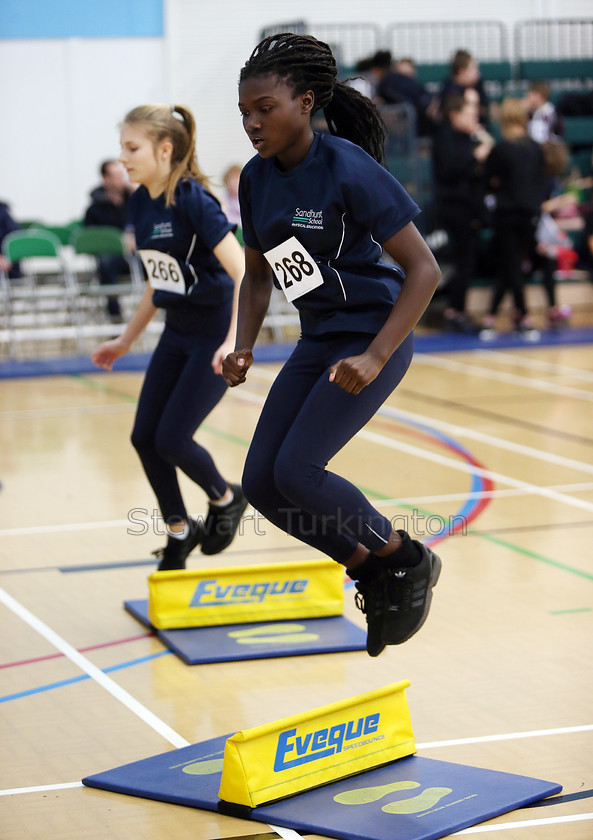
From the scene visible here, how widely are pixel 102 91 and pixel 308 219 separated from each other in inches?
501

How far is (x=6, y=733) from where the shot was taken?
127 inches

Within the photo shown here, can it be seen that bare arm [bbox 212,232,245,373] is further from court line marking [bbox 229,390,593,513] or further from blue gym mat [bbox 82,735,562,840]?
court line marking [bbox 229,390,593,513]

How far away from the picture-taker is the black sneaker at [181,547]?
4.30m

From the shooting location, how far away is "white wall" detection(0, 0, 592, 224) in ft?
48.1

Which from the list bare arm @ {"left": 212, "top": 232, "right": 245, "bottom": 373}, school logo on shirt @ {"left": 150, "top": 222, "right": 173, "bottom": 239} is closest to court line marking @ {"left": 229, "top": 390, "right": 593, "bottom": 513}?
bare arm @ {"left": 212, "top": 232, "right": 245, "bottom": 373}

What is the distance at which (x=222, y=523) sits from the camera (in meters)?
4.31

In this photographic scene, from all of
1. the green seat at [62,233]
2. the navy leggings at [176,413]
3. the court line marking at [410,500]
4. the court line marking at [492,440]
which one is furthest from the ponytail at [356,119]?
the green seat at [62,233]

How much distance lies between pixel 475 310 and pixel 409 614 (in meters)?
9.67

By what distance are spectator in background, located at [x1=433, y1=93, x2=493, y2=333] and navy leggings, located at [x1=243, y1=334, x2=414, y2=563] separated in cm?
873

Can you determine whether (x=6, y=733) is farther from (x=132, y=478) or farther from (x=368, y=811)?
(x=132, y=478)

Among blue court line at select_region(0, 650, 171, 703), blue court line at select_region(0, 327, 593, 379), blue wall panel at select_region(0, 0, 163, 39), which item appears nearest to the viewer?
blue court line at select_region(0, 650, 171, 703)

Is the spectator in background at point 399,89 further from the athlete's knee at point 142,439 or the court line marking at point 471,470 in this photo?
the athlete's knee at point 142,439

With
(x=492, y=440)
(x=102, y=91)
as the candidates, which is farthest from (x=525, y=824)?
(x=102, y=91)

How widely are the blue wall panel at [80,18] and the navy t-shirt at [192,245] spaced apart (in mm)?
11364
